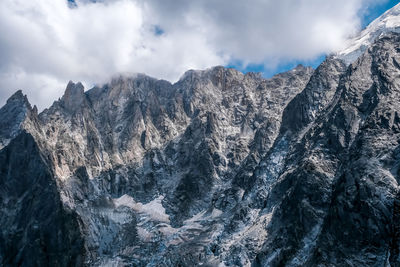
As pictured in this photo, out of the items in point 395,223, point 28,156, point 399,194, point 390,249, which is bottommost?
point 390,249

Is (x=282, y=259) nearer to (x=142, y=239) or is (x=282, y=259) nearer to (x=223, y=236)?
(x=223, y=236)

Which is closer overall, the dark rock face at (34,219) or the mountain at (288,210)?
the mountain at (288,210)

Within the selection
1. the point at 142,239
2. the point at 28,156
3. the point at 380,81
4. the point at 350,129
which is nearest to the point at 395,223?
the point at 350,129

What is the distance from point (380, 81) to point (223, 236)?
88107 millimetres

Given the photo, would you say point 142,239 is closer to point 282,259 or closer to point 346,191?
point 282,259

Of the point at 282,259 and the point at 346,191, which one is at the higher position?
the point at 346,191

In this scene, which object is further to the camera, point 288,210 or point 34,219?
point 34,219

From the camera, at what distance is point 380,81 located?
164625 mm

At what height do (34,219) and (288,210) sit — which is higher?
(34,219)

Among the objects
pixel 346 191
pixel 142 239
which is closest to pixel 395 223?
pixel 346 191

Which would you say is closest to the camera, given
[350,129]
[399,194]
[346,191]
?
Result: [399,194]

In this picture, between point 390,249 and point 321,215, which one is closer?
point 390,249

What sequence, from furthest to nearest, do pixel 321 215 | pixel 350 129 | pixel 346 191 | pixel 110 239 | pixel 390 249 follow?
pixel 110 239, pixel 350 129, pixel 321 215, pixel 346 191, pixel 390 249

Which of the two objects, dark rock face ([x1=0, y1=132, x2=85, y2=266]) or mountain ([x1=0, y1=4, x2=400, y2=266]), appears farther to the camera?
dark rock face ([x1=0, y1=132, x2=85, y2=266])
